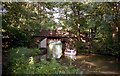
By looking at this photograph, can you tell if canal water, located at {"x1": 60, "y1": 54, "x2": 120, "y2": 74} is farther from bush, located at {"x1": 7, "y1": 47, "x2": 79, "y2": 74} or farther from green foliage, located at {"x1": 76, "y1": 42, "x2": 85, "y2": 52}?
green foliage, located at {"x1": 76, "y1": 42, "x2": 85, "y2": 52}

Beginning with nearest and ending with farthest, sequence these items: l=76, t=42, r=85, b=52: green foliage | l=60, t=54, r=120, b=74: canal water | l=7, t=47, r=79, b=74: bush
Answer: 1. l=7, t=47, r=79, b=74: bush
2. l=60, t=54, r=120, b=74: canal water
3. l=76, t=42, r=85, b=52: green foliage

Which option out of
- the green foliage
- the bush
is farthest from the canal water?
the green foliage

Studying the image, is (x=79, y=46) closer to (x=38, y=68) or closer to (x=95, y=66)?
(x=95, y=66)

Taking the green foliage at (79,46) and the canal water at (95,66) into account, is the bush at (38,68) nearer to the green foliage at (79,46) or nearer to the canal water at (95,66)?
the canal water at (95,66)

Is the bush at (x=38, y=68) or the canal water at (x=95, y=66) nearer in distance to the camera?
the bush at (x=38, y=68)

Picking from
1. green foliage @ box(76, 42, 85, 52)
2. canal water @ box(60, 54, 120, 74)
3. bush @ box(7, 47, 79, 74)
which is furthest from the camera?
green foliage @ box(76, 42, 85, 52)

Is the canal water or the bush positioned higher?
the bush

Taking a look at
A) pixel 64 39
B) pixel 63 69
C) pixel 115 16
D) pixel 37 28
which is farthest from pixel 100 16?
pixel 63 69

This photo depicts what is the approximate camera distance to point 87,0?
7.56 meters

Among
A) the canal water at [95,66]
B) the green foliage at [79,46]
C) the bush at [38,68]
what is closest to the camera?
the bush at [38,68]

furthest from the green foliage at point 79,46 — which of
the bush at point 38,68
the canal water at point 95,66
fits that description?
the bush at point 38,68

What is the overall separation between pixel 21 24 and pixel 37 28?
78 centimetres

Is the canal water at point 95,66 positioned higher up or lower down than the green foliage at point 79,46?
lower down

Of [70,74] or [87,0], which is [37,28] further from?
[87,0]
